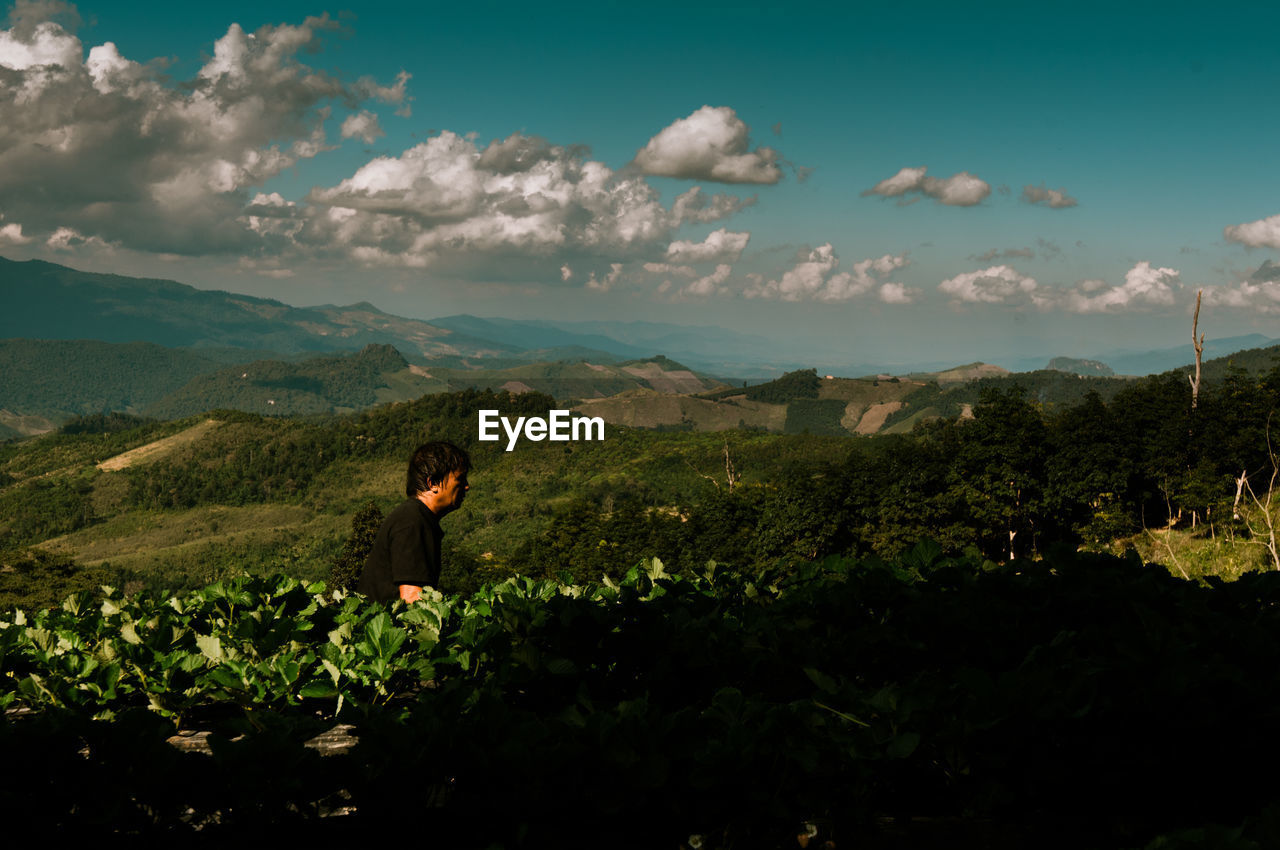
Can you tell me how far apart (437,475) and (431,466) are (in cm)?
8

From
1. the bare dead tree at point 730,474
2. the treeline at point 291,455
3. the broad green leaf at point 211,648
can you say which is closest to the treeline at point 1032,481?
the bare dead tree at point 730,474

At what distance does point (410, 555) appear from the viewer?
17.6ft

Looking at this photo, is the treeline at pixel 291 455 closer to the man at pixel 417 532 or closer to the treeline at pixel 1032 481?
the treeline at pixel 1032 481

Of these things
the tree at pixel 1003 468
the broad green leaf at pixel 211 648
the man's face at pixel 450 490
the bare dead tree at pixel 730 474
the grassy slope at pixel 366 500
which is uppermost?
the man's face at pixel 450 490

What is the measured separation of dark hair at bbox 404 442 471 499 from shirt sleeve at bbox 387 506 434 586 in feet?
1.24

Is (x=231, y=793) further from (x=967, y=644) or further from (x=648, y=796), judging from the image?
(x=967, y=644)

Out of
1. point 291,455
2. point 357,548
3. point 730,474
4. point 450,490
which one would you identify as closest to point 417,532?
point 450,490

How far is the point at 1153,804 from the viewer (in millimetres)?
2572

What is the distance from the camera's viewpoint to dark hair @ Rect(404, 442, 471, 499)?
569cm

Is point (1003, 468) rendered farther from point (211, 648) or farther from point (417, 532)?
point (211, 648)

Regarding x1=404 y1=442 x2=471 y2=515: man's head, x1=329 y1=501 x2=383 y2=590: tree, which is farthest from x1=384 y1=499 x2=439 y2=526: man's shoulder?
x1=329 y1=501 x2=383 y2=590: tree

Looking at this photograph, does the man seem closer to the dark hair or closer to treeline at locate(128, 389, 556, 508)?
the dark hair

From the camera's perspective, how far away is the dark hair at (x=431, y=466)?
5691mm

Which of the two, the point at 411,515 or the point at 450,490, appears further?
the point at 450,490
